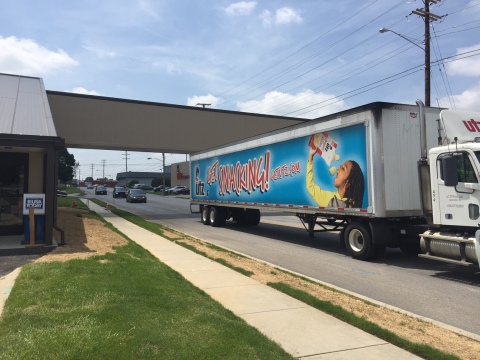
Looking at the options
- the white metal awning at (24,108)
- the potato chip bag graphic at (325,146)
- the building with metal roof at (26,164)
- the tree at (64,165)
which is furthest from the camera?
the tree at (64,165)

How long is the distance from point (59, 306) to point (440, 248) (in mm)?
7178

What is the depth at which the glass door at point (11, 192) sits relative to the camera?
1302 cm

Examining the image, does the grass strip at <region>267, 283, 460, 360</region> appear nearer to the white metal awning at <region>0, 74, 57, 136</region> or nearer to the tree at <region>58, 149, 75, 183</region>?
the white metal awning at <region>0, 74, 57, 136</region>

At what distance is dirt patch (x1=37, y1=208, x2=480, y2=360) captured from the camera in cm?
485

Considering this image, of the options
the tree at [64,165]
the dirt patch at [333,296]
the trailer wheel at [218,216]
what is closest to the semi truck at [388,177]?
the dirt patch at [333,296]

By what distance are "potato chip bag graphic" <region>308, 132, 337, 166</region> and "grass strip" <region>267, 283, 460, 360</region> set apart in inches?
194

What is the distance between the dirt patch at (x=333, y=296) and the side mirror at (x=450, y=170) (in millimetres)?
3229

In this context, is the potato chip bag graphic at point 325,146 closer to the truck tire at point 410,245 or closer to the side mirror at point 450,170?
the truck tire at point 410,245

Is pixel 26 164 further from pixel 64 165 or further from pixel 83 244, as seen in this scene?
pixel 64 165

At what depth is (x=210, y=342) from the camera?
A: 4.29 m

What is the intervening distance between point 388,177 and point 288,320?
552 centimetres

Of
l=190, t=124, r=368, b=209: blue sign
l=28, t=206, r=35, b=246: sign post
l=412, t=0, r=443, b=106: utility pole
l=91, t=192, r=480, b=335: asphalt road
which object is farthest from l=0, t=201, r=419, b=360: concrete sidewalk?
l=412, t=0, r=443, b=106: utility pole

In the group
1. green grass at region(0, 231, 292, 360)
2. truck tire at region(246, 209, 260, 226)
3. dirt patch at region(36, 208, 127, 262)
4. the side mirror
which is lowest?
green grass at region(0, 231, 292, 360)

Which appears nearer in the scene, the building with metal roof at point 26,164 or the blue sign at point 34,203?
the blue sign at point 34,203
